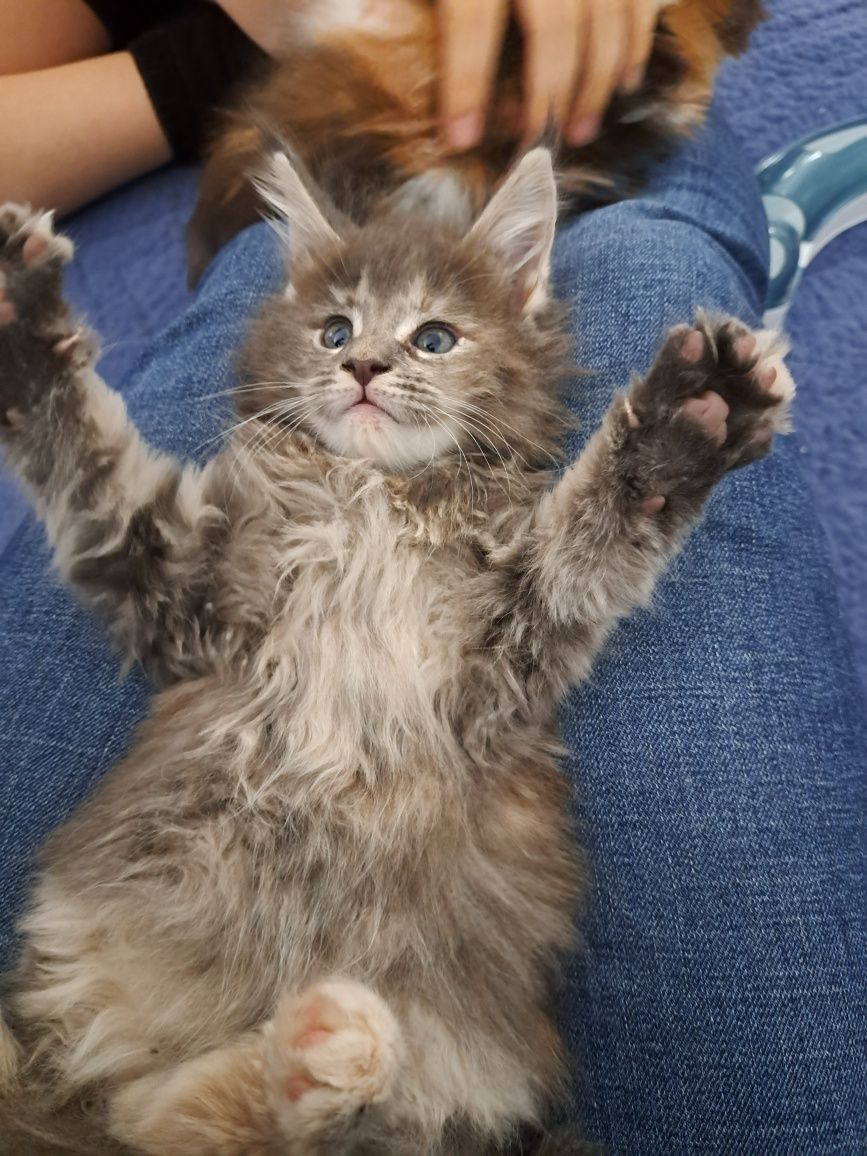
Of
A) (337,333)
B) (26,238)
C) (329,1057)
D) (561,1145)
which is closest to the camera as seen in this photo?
(329,1057)

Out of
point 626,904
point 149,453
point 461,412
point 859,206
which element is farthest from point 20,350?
point 859,206

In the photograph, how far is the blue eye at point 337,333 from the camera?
1.27m

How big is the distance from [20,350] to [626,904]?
1053 mm

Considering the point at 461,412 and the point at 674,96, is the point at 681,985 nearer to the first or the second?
the point at 461,412

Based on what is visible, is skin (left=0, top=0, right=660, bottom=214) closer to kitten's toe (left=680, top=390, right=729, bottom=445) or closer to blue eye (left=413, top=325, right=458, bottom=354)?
blue eye (left=413, top=325, right=458, bottom=354)

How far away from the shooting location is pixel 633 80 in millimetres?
1443

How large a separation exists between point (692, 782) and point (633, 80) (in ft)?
3.87

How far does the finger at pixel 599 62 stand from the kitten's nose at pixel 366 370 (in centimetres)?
66

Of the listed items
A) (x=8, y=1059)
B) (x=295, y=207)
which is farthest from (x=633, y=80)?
(x=8, y=1059)

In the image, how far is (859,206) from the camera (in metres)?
2.09

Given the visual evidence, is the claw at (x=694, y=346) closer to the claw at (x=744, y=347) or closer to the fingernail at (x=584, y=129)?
the claw at (x=744, y=347)

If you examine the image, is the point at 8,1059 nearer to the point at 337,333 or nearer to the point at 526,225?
the point at 337,333

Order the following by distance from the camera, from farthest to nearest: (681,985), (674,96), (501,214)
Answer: (674,96) → (501,214) → (681,985)

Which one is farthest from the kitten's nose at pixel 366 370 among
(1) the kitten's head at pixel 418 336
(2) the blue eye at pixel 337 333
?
(2) the blue eye at pixel 337 333
